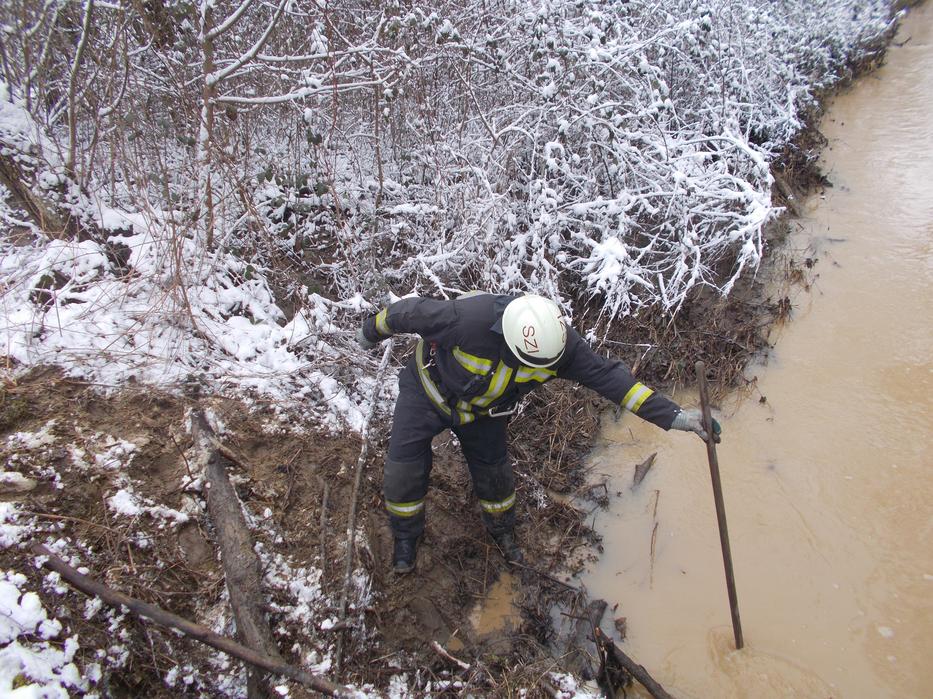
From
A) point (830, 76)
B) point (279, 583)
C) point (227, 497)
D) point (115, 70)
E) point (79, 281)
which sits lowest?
point (279, 583)

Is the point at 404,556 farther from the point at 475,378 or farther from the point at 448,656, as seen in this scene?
the point at 475,378

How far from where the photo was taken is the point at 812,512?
3.71 metres

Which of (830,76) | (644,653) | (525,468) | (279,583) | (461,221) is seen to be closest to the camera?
(279,583)

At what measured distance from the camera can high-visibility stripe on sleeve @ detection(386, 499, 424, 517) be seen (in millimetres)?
3191

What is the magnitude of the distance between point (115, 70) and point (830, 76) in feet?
29.8

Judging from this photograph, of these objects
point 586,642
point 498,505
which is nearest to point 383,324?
point 498,505

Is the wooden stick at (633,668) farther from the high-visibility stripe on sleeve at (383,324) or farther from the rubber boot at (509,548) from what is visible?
the high-visibility stripe on sleeve at (383,324)

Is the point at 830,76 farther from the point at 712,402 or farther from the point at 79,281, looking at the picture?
the point at 79,281

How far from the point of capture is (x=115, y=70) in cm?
379

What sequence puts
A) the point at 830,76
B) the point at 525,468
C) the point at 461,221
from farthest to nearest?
the point at 830,76 < the point at 461,221 < the point at 525,468

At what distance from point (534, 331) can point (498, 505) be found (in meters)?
1.41

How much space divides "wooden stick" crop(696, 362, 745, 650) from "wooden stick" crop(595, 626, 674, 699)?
0.55 m

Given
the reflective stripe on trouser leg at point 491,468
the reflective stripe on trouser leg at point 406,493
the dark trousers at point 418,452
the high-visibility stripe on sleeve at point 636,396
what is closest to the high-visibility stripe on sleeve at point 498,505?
the reflective stripe on trouser leg at point 491,468

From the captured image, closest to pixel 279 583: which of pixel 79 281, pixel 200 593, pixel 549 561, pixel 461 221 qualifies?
pixel 200 593
